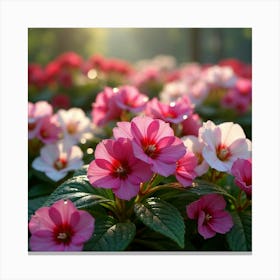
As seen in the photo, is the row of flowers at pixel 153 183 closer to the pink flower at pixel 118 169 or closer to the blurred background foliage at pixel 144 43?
the pink flower at pixel 118 169

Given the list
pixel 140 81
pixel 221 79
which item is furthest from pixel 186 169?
pixel 140 81

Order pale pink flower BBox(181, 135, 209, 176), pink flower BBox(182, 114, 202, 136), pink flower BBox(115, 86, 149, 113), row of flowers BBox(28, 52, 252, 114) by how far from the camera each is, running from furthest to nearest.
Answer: row of flowers BBox(28, 52, 252, 114), pink flower BBox(115, 86, 149, 113), pink flower BBox(182, 114, 202, 136), pale pink flower BBox(181, 135, 209, 176)

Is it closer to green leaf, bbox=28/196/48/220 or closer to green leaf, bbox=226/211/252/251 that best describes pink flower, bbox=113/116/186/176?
green leaf, bbox=226/211/252/251

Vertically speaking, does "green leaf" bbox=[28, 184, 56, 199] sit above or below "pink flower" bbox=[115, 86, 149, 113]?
below

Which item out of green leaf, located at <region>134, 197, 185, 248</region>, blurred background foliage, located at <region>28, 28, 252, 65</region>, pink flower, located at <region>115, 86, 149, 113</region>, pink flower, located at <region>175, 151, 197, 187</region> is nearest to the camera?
green leaf, located at <region>134, 197, 185, 248</region>

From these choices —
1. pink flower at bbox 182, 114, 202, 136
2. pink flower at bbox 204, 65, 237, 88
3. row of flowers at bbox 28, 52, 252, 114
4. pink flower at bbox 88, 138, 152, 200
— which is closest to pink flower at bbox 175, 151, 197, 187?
pink flower at bbox 88, 138, 152, 200

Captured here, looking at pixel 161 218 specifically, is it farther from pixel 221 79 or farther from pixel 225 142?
pixel 221 79

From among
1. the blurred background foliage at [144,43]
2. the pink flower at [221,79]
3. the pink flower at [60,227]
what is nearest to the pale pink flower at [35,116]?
the pink flower at [60,227]
